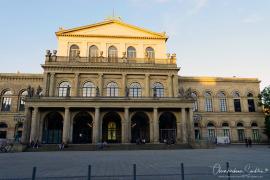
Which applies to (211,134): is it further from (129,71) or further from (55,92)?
(55,92)

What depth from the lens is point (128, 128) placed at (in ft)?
106

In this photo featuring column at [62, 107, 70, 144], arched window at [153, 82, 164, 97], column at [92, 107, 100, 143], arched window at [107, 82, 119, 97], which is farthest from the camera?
arched window at [153, 82, 164, 97]

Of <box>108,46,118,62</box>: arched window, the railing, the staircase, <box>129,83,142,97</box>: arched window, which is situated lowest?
the staircase

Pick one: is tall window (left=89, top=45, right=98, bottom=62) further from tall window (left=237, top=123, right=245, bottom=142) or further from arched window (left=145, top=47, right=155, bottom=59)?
tall window (left=237, top=123, right=245, bottom=142)

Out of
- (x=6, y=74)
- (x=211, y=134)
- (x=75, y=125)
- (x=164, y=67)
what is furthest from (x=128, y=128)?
(x=6, y=74)

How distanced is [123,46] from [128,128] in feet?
54.1

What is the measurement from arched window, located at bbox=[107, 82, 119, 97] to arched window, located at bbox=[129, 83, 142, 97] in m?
2.39

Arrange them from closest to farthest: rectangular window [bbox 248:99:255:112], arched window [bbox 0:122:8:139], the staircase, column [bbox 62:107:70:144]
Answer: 1. the staircase
2. column [bbox 62:107:70:144]
3. arched window [bbox 0:122:8:139]
4. rectangular window [bbox 248:99:255:112]

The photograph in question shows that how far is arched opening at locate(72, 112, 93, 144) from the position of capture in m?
35.5

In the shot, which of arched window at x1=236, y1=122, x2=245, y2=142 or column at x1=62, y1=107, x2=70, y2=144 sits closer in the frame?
column at x1=62, y1=107, x2=70, y2=144

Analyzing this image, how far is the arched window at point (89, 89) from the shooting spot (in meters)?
36.7

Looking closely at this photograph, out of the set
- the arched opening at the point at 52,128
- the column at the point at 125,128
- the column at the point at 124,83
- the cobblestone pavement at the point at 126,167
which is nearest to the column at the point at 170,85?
the column at the point at 124,83

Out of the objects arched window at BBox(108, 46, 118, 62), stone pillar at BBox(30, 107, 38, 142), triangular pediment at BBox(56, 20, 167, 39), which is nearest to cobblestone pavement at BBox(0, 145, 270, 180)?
stone pillar at BBox(30, 107, 38, 142)

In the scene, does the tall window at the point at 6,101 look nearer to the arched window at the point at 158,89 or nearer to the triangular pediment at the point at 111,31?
the triangular pediment at the point at 111,31
